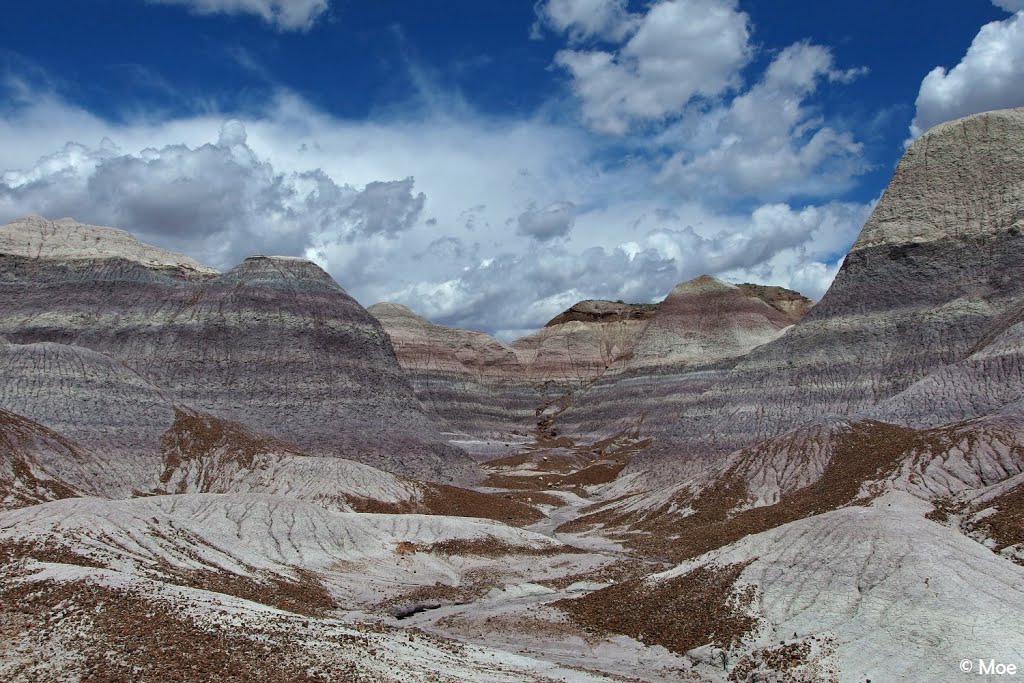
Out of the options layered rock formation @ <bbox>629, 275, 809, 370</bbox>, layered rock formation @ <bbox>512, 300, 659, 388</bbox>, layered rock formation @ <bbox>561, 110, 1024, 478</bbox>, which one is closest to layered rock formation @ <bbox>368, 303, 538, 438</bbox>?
layered rock formation @ <bbox>512, 300, 659, 388</bbox>

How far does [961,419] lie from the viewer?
53688 mm

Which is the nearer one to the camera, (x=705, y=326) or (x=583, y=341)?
(x=705, y=326)

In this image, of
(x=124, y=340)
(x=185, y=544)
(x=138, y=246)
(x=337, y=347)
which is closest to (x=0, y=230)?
(x=138, y=246)

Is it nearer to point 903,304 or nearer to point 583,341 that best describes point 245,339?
point 903,304

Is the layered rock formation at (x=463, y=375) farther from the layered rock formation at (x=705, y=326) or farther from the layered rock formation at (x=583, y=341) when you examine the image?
the layered rock formation at (x=705, y=326)

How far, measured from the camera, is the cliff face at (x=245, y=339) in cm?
7462

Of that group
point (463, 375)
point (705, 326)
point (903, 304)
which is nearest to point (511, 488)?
point (903, 304)

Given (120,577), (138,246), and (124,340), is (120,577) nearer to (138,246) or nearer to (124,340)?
(124,340)

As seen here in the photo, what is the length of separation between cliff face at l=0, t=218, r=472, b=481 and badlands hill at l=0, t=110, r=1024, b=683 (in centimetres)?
36

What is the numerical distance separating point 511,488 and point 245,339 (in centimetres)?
3077

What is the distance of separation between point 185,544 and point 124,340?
5539 centimetres

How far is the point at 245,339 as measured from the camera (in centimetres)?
8112

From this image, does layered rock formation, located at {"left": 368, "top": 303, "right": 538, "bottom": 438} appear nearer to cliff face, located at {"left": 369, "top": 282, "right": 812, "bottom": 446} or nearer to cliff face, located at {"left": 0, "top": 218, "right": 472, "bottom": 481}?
cliff face, located at {"left": 369, "top": 282, "right": 812, "bottom": 446}

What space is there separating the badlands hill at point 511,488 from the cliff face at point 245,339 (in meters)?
0.36
